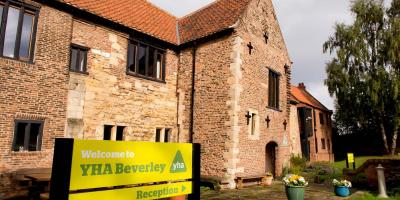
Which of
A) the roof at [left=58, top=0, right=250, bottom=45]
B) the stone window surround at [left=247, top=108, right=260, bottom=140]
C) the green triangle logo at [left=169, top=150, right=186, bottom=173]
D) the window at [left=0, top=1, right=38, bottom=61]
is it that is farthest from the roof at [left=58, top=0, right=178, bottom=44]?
the green triangle logo at [left=169, top=150, right=186, bottom=173]

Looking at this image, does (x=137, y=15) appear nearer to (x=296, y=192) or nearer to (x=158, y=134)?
(x=158, y=134)

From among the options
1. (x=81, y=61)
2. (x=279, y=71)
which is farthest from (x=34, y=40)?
(x=279, y=71)

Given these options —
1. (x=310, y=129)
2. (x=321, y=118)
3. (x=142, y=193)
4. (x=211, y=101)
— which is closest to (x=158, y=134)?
(x=211, y=101)

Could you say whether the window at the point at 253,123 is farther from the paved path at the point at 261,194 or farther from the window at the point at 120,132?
the window at the point at 120,132

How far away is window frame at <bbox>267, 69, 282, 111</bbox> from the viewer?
16516mm

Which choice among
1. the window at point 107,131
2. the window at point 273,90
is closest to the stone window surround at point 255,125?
the window at point 273,90

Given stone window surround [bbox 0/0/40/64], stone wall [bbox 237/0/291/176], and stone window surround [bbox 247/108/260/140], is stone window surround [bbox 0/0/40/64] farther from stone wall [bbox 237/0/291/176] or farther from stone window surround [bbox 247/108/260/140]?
stone window surround [bbox 247/108/260/140]

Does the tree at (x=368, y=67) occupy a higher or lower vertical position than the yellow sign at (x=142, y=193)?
higher

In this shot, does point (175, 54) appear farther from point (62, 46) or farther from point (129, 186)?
point (129, 186)

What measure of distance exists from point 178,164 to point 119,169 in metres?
1.33

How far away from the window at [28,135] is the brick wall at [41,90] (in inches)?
5.4

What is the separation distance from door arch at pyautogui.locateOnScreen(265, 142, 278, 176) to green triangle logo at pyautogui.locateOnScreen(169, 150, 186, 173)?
38.4 ft

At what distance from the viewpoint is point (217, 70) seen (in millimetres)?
13914

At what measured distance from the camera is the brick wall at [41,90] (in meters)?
9.41
